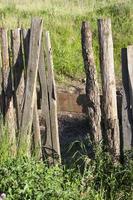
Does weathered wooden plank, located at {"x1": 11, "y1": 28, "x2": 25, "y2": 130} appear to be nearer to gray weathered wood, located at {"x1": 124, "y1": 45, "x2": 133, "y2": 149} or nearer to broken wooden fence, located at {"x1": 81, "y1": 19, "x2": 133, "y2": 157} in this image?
broken wooden fence, located at {"x1": 81, "y1": 19, "x2": 133, "y2": 157}

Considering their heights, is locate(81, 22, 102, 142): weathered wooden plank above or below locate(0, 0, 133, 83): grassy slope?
below

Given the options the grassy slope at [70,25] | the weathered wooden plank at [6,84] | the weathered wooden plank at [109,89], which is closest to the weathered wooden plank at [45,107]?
the weathered wooden plank at [6,84]

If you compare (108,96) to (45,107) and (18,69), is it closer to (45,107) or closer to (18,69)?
(45,107)

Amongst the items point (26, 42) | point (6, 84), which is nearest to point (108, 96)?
point (26, 42)

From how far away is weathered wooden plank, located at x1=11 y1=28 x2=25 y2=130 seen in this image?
6.28m

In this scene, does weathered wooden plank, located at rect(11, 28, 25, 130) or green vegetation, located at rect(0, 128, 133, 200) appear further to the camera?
weathered wooden plank, located at rect(11, 28, 25, 130)

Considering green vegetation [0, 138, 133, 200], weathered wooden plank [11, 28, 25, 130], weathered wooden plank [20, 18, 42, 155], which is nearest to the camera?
green vegetation [0, 138, 133, 200]

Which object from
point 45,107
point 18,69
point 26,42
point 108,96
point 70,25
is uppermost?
point 70,25

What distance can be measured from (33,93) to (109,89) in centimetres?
81

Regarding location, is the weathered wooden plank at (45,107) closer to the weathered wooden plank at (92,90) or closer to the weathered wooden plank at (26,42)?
the weathered wooden plank at (26,42)

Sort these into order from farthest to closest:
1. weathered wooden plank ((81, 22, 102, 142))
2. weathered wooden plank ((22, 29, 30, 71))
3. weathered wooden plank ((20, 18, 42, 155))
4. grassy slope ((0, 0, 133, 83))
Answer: grassy slope ((0, 0, 133, 83)) → weathered wooden plank ((22, 29, 30, 71)) → weathered wooden plank ((20, 18, 42, 155)) → weathered wooden plank ((81, 22, 102, 142))

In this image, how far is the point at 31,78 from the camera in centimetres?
602

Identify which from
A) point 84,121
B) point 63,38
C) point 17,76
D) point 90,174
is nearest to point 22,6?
point 63,38

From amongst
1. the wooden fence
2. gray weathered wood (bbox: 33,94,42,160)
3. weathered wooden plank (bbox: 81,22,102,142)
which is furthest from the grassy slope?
weathered wooden plank (bbox: 81,22,102,142)
